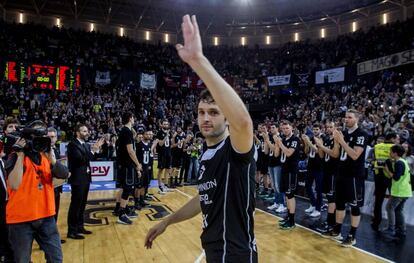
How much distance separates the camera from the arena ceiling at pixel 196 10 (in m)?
25.0

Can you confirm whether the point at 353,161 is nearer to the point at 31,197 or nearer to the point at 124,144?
the point at 124,144

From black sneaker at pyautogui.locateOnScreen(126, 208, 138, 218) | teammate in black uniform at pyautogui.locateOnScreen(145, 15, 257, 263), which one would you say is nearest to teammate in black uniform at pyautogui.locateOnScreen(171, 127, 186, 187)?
black sneaker at pyautogui.locateOnScreen(126, 208, 138, 218)

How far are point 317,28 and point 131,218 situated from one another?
28.3 metres

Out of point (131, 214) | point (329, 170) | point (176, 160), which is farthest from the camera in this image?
point (176, 160)

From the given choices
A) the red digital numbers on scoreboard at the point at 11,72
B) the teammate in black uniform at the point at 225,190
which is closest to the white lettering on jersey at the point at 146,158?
the teammate in black uniform at the point at 225,190

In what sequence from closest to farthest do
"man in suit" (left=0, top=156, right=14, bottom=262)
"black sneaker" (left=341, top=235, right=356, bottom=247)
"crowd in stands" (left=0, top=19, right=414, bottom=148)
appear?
1. "man in suit" (left=0, top=156, right=14, bottom=262)
2. "black sneaker" (left=341, top=235, right=356, bottom=247)
3. "crowd in stands" (left=0, top=19, right=414, bottom=148)

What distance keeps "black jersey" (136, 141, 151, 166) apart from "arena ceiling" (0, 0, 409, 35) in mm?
20925

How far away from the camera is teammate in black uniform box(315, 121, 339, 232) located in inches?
225

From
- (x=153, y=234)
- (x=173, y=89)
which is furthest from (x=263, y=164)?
(x=173, y=89)

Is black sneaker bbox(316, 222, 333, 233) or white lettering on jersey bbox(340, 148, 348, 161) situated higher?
white lettering on jersey bbox(340, 148, 348, 161)

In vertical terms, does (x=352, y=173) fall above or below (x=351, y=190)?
above

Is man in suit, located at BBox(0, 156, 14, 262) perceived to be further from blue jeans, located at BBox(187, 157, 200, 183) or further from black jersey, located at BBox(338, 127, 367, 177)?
blue jeans, located at BBox(187, 157, 200, 183)

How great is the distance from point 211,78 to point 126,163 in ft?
18.9

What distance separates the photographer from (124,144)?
6.56 m
